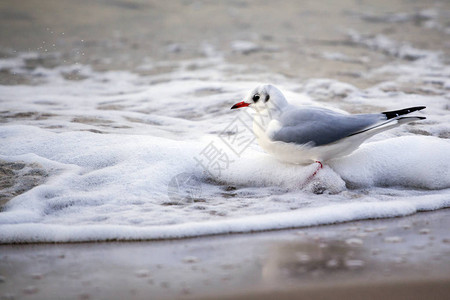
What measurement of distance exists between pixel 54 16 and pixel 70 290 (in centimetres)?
901

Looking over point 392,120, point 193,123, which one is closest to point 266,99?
point 392,120

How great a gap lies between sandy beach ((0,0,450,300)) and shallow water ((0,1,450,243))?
30 mm

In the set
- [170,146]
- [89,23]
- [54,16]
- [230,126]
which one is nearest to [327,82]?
[230,126]

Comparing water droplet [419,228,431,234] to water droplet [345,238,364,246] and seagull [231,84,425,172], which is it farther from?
seagull [231,84,425,172]

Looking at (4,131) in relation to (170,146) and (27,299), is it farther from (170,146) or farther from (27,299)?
(27,299)

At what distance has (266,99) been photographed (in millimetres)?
3477

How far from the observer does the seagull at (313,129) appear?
10.2 ft

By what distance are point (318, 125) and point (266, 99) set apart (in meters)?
0.46

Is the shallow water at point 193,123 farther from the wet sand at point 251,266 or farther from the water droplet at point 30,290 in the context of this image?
the water droplet at point 30,290

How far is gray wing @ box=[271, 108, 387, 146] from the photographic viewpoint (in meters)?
3.11

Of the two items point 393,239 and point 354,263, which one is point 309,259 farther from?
point 393,239

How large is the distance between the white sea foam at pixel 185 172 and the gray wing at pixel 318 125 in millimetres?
232

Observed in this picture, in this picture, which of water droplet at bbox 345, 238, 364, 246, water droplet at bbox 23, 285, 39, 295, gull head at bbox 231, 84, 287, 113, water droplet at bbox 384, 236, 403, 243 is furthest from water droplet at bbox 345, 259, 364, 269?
gull head at bbox 231, 84, 287, 113

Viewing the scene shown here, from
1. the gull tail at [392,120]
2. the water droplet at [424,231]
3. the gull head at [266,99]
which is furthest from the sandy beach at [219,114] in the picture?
the gull head at [266,99]
